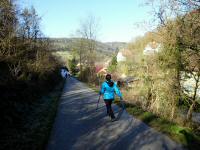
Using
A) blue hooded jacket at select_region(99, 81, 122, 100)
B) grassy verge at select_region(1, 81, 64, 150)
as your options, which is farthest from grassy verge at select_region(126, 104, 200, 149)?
grassy verge at select_region(1, 81, 64, 150)

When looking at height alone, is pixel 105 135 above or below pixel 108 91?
below

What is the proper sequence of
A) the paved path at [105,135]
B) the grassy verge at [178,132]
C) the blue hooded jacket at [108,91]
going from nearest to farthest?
the paved path at [105,135], the grassy verge at [178,132], the blue hooded jacket at [108,91]

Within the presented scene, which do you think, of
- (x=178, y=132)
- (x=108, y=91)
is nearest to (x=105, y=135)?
(x=178, y=132)

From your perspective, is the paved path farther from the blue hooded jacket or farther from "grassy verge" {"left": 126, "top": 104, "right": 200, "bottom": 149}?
the blue hooded jacket

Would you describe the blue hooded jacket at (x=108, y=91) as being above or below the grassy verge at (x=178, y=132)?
above

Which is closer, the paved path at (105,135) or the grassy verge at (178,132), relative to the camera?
the paved path at (105,135)

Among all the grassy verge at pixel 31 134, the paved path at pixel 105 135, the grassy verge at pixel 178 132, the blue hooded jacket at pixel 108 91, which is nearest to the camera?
the paved path at pixel 105 135

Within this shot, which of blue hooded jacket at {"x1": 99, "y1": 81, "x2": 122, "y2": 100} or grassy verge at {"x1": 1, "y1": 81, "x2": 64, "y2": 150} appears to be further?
blue hooded jacket at {"x1": 99, "y1": 81, "x2": 122, "y2": 100}

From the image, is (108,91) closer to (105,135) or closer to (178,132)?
(105,135)

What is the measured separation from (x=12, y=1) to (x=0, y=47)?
345 cm

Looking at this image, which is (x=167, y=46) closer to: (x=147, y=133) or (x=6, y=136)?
(x=147, y=133)

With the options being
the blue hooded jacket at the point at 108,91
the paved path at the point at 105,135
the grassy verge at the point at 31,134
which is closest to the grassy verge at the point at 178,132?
the paved path at the point at 105,135

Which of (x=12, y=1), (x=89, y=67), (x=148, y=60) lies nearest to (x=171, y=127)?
(x=148, y=60)

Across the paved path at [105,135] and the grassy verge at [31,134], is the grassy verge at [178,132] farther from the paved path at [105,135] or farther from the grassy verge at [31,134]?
the grassy verge at [31,134]
